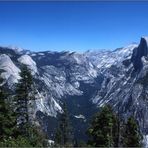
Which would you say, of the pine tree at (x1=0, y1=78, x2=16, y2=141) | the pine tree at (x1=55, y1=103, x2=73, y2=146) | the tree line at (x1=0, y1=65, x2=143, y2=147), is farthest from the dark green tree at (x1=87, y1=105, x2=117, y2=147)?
the pine tree at (x1=55, y1=103, x2=73, y2=146)

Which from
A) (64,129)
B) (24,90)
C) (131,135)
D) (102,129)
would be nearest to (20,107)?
(24,90)

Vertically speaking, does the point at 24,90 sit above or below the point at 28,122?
above

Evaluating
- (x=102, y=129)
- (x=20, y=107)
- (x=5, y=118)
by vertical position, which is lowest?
(x=102, y=129)

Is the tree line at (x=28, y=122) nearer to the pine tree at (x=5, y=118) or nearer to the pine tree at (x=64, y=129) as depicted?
the pine tree at (x=5, y=118)

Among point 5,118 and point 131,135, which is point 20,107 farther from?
point 131,135

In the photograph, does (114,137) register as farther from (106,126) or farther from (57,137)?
(57,137)

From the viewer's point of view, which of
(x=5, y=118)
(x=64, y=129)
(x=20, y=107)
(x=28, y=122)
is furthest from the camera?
(x=64, y=129)

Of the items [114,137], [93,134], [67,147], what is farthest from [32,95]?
[67,147]

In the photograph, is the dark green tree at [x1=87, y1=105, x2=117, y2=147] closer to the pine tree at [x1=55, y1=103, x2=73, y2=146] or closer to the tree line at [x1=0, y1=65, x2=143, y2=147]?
the tree line at [x1=0, y1=65, x2=143, y2=147]

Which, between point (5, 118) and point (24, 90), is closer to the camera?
point (5, 118)
